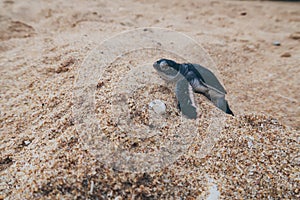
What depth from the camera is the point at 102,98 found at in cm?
176

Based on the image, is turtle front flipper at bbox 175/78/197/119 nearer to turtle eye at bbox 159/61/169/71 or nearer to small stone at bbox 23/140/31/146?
turtle eye at bbox 159/61/169/71

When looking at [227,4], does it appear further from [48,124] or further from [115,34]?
[48,124]

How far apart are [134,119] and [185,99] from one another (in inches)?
20.3

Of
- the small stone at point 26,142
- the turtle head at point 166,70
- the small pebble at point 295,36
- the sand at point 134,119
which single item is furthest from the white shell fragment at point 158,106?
the small pebble at point 295,36

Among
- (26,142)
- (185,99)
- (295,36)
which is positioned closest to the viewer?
(26,142)

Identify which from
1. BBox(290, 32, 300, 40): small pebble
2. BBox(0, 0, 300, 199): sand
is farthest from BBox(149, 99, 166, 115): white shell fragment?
BBox(290, 32, 300, 40): small pebble

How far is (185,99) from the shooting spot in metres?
1.93

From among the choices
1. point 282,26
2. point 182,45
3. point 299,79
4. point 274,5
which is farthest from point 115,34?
point 274,5

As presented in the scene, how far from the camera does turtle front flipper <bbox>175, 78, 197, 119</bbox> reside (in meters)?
1.85

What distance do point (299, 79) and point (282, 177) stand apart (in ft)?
4.67

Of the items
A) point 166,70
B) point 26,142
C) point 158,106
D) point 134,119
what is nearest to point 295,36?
point 166,70

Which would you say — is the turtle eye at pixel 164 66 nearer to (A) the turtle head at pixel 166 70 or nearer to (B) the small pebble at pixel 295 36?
(A) the turtle head at pixel 166 70

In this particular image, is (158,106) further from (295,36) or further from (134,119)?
(295,36)

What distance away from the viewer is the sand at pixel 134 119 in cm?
130
